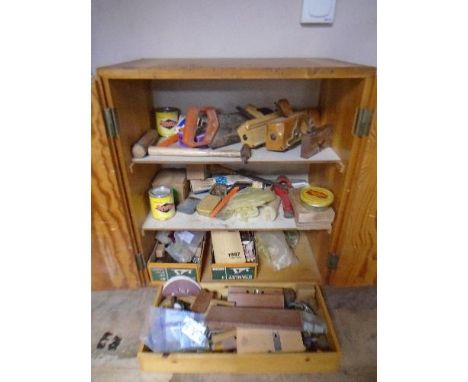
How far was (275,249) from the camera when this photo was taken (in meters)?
1.40

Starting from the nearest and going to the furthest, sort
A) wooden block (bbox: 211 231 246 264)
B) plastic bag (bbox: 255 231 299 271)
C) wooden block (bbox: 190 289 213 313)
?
wooden block (bbox: 190 289 213 313) → wooden block (bbox: 211 231 246 264) → plastic bag (bbox: 255 231 299 271)

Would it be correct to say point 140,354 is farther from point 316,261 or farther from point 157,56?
point 157,56

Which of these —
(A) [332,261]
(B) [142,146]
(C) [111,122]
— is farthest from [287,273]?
(C) [111,122]


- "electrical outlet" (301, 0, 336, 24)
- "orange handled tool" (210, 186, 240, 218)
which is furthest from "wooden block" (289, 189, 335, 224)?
"electrical outlet" (301, 0, 336, 24)

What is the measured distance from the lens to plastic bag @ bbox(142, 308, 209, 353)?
3.40 ft

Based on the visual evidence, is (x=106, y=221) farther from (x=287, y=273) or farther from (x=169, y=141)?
(x=287, y=273)

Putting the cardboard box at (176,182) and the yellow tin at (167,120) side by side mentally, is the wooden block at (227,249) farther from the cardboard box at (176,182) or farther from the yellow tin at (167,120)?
the yellow tin at (167,120)

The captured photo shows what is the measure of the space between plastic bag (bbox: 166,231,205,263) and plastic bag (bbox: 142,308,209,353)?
0.24m

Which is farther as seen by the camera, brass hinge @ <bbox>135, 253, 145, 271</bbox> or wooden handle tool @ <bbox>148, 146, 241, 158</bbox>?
brass hinge @ <bbox>135, 253, 145, 271</bbox>

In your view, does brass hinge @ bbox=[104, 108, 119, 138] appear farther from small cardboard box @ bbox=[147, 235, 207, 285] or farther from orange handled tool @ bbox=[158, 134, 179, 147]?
small cardboard box @ bbox=[147, 235, 207, 285]

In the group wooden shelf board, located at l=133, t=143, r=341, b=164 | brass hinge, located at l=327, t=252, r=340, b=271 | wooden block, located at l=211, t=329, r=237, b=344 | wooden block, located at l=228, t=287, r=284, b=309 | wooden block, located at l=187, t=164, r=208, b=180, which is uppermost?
wooden shelf board, located at l=133, t=143, r=341, b=164

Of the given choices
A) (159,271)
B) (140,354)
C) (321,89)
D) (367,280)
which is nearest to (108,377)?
(140,354)

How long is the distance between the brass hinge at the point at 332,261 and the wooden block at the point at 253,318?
27 centimetres

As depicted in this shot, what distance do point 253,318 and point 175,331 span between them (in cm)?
31
